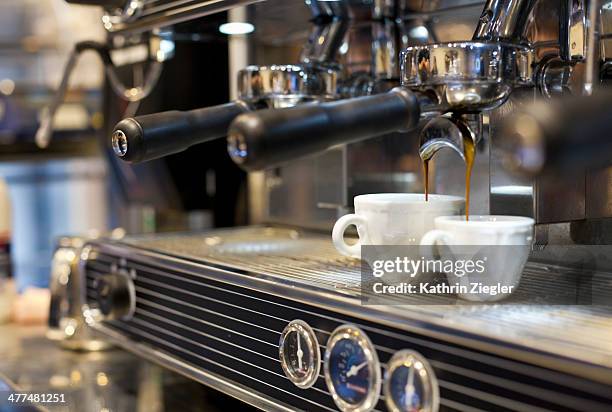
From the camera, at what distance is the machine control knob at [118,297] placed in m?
0.85

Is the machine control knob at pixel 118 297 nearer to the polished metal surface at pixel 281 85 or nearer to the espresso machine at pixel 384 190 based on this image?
the espresso machine at pixel 384 190

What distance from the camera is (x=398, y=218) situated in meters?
0.62

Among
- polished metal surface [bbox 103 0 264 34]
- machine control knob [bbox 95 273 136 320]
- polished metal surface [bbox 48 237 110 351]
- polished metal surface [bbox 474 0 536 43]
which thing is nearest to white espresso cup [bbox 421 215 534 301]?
polished metal surface [bbox 474 0 536 43]

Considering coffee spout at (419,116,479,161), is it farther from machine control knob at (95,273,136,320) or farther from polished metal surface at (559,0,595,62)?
machine control knob at (95,273,136,320)

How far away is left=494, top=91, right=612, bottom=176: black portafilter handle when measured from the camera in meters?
0.39

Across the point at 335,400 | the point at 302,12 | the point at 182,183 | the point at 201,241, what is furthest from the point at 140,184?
the point at 335,400

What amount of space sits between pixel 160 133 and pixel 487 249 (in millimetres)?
249

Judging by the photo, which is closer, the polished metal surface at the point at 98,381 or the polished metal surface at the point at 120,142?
the polished metal surface at the point at 120,142

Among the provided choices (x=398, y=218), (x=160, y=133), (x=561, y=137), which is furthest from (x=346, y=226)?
(x=561, y=137)

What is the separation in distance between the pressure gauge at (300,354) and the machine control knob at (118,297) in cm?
27

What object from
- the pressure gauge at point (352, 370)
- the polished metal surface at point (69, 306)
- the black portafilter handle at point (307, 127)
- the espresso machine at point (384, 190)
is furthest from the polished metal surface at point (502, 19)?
the polished metal surface at point (69, 306)

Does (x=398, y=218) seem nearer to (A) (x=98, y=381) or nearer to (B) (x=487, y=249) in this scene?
(B) (x=487, y=249)

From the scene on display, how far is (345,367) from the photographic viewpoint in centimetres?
57

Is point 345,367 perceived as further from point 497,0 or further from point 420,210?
point 497,0
